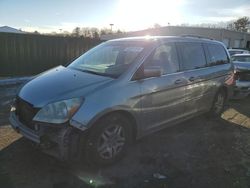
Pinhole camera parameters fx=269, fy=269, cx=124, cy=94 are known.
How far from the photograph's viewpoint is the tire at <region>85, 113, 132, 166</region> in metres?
3.42

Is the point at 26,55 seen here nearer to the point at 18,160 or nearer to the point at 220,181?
the point at 18,160

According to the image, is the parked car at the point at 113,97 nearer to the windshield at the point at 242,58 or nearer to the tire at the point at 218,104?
the tire at the point at 218,104

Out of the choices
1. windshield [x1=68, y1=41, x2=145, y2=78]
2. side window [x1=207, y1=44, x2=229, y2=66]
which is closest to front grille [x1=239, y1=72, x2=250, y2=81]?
Answer: side window [x1=207, y1=44, x2=229, y2=66]

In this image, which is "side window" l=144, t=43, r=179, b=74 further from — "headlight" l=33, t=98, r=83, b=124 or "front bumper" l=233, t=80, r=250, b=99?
"front bumper" l=233, t=80, r=250, b=99

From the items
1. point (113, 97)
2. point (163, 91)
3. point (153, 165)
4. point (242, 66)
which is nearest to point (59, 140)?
point (113, 97)

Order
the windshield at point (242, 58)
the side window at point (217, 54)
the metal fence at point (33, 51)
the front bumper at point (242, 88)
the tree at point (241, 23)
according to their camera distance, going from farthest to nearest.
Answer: the tree at point (241, 23), the metal fence at point (33, 51), the windshield at point (242, 58), the front bumper at point (242, 88), the side window at point (217, 54)

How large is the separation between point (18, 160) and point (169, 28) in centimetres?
2731

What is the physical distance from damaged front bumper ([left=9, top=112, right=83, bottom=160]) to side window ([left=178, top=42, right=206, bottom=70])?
246 cm

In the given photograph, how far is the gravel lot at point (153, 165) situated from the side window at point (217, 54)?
1588 mm

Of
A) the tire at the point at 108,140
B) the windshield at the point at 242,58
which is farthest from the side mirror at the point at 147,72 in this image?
the windshield at the point at 242,58

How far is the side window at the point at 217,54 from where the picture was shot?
225 inches

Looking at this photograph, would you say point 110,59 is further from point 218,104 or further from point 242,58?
point 242,58

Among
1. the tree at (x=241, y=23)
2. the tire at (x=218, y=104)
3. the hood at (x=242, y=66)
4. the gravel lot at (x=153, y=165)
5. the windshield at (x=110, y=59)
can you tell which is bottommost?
the gravel lot at (x=153, y=165)

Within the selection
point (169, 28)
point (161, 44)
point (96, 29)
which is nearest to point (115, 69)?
point (161, 44)
